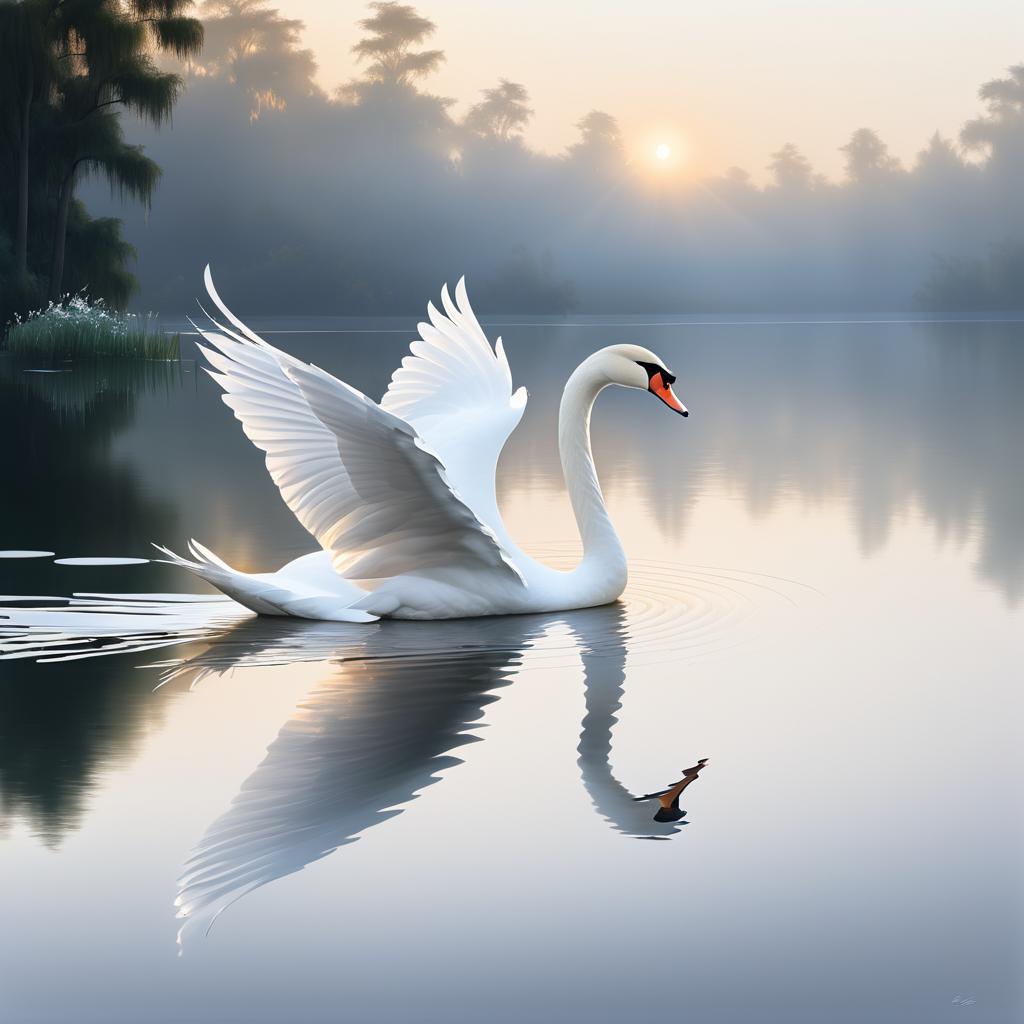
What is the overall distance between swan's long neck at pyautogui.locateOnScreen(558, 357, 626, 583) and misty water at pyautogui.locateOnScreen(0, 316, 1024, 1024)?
0.33 metres

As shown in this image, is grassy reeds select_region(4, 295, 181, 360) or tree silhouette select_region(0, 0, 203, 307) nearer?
grassy reeds select_region(4, 295, 181, 360)

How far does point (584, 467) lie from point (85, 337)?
22.4 metres

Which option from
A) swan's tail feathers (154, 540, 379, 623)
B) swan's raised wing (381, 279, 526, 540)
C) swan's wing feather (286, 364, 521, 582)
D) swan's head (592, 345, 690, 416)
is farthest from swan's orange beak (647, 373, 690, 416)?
swan's tail feathers (154, 540, 379, 623)

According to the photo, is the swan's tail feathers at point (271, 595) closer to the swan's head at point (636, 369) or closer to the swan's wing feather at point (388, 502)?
the swan's wing feather at point (388, 502)

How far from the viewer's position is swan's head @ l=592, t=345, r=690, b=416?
812 cm

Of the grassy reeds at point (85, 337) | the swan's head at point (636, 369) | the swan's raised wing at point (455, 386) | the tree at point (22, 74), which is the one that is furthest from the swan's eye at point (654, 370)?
the tree at point (22, 74)

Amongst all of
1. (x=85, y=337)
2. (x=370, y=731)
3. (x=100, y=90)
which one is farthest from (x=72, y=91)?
(x=370, y=731)

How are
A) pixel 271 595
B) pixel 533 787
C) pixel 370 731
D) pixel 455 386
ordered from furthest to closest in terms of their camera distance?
pixel 455 386 → pixel 271 595 → pixel 370 731 → pixel 533 787

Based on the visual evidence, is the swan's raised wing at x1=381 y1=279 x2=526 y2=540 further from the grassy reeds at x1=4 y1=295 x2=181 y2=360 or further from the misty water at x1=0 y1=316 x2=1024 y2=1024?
the grassy reeds at x1=4 y1=295 x2=181 y2=360

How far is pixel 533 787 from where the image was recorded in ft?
16.8

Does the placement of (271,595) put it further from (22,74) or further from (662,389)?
(22,74)

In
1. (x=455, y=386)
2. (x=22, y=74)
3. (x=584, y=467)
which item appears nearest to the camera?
(x=584, y=467)

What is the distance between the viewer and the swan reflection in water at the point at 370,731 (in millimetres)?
4531

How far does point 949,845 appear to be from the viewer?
15.1ft
